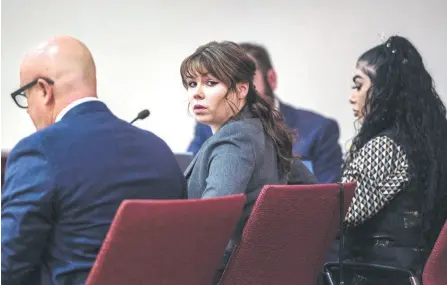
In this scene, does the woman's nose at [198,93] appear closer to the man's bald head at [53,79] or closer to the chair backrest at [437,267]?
the man's bald head at [53,79]

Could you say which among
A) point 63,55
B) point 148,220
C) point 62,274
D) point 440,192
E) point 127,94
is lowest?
point 127,94

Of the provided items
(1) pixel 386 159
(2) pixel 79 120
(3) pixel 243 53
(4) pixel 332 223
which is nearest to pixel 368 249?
(1) pixel 386 159

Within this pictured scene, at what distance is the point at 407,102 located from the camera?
105 inches

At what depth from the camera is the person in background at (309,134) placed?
3820 mm

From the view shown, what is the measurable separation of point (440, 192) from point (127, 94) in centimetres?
272

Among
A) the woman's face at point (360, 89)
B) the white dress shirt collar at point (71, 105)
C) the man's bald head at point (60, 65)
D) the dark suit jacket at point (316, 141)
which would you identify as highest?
the man's bald head at point (60, 65)

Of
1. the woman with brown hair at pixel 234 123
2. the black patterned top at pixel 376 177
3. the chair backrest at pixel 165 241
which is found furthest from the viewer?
the black patterned top at pixel 376 177

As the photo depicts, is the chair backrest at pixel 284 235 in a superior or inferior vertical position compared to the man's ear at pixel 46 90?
inferior

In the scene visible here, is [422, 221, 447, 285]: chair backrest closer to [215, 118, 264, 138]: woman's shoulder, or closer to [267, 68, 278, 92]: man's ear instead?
[215, 118, 264, 138]: woman's shoulder

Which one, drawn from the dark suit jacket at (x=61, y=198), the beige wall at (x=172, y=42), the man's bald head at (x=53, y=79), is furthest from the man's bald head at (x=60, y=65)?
the beige wall at (x=172, y=42)

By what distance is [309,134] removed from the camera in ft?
12.8

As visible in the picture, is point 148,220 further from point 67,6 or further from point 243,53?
point 67,6

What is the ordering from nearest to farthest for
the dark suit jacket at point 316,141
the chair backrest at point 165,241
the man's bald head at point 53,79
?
the chair backrest at point 165,241 < the man's bald head at point 53,79 < the dark suit jacket at point 316,141

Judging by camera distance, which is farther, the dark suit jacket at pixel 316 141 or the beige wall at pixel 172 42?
the beige wall at pixel 172 42
